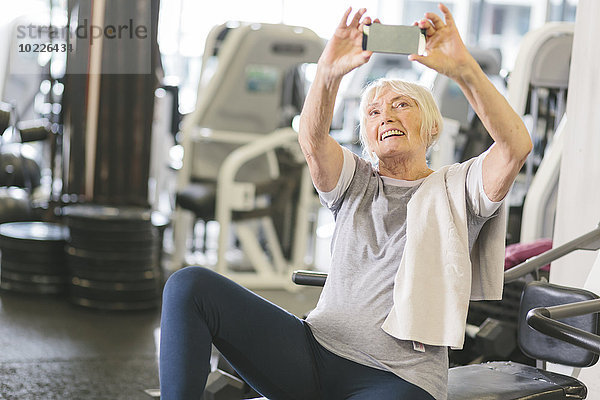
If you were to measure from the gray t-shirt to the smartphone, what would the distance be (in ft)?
1.19

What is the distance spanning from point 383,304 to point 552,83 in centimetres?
262

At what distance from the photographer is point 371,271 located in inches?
67.4

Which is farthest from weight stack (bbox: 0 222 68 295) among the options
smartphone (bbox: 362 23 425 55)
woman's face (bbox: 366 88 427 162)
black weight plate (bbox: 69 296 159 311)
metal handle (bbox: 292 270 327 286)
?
smartphone (bbox: 362 23 425 55)

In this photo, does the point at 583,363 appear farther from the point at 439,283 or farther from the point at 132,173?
the point at 132,173

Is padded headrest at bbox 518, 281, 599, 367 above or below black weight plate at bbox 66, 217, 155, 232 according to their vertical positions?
above

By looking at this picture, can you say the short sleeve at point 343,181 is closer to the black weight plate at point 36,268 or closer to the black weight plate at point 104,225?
the black weight plate at point 104,225

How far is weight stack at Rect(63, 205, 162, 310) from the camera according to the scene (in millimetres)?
4137

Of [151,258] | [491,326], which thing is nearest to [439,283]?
[491,326]

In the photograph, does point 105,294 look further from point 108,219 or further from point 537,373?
point 537,373

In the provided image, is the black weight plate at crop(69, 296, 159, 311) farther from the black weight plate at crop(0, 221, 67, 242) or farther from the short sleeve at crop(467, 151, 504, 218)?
the short sleeve at crop(467, 151, 504, 218)

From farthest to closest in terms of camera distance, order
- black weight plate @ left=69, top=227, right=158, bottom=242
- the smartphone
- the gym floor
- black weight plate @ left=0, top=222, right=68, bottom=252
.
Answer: black weight plate @ left=0, top=222, right=68, bottom=252
black weight plate @ left=69, top=227, right=158, bottom=242
the gym floor
the smartphone

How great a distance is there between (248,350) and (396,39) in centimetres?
72

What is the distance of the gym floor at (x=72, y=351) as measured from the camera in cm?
291

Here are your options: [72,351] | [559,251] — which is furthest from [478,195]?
[72,351]
